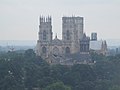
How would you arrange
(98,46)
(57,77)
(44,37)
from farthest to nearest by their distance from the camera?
(98,46) < (44,37) < (57,77)

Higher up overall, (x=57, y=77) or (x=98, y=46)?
(x=98, y=46)

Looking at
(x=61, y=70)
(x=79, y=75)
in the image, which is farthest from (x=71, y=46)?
(x=79, y=75)

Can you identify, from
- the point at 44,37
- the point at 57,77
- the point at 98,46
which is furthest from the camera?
the point at 98,46

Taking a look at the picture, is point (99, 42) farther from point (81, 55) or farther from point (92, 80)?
point (92, 80)

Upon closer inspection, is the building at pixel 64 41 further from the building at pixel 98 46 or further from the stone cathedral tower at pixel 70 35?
the building at pixel 98 46

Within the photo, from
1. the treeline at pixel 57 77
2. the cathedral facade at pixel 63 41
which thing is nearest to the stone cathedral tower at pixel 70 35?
the cathedral facade at pixel 63 41

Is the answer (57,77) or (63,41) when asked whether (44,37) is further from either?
(57,77)

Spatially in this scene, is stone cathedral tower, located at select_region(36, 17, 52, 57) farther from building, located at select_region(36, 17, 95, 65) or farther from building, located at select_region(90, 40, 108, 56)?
building, located at select_region(90, 40, 108, 56)

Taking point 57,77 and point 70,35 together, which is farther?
point 70,35

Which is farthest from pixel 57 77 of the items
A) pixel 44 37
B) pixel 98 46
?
pixel 98 46

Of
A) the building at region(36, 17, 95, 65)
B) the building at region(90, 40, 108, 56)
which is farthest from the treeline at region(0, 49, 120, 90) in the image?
the building at region(90, 40, 108, 56)
